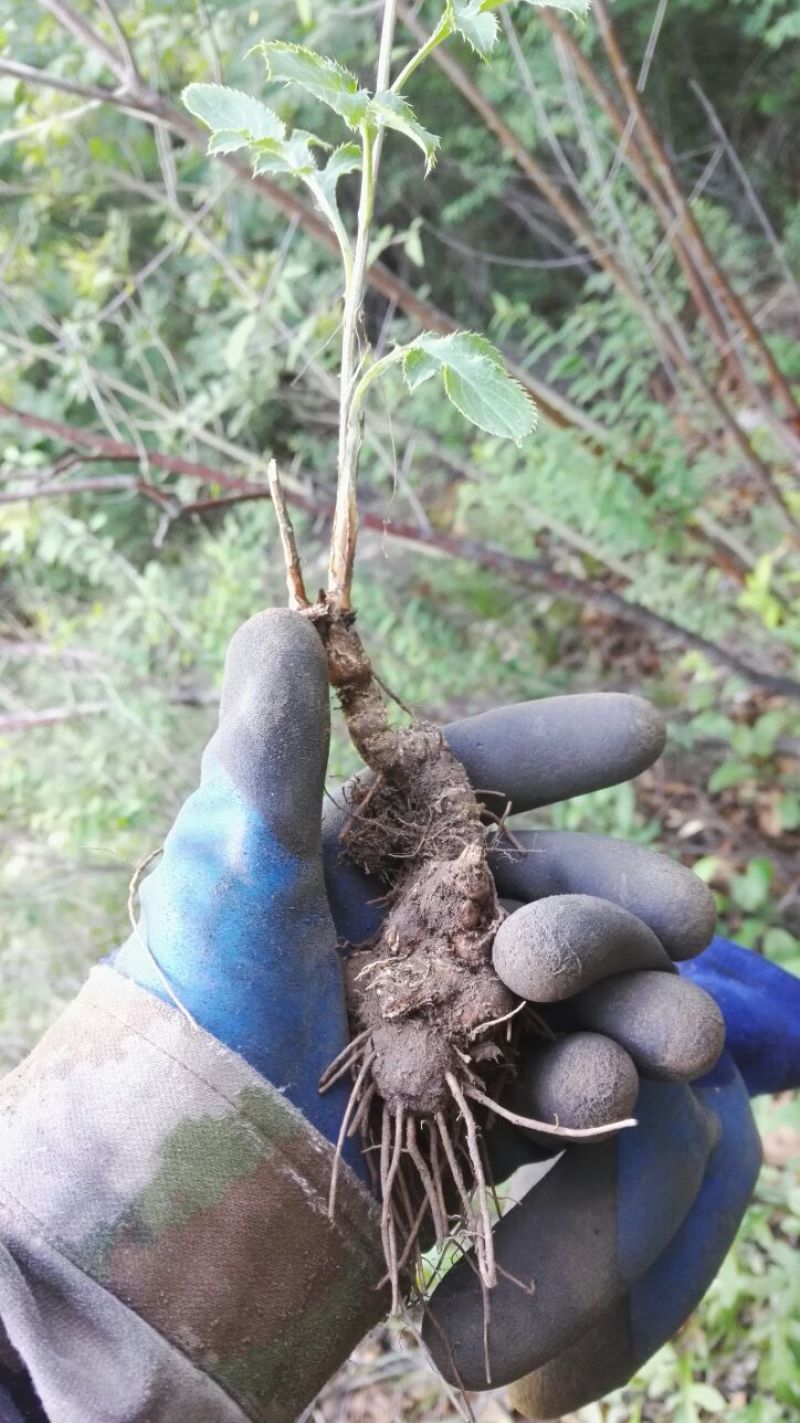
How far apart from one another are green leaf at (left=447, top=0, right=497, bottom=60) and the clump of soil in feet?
2.40

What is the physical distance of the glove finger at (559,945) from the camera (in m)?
1.02

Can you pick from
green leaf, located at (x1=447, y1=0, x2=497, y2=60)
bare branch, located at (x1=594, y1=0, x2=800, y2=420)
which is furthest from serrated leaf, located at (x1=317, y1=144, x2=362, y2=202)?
bare branch, located at (x1=594, y1=0, x2=800, y2=420)

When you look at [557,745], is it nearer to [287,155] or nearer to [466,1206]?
[466,1206]

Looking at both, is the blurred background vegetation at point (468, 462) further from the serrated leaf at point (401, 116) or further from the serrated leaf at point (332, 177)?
the serrated leaf at point (401, 116)

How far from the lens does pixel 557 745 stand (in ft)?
4.40

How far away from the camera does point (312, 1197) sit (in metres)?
1.06

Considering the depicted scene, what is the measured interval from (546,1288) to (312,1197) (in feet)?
1.09

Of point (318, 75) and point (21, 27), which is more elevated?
point (21, 27)

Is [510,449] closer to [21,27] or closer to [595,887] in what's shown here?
[595,887]

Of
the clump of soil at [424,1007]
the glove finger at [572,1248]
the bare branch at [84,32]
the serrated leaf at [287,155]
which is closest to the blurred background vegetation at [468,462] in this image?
the bare branch at [84,32]

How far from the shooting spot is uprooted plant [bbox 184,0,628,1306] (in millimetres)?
1091

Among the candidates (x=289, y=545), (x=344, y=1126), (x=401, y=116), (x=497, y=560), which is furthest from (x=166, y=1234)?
(x=497, y=560)

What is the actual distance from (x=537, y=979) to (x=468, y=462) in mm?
2893

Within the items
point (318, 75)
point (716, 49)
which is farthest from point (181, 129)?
point (716, 49)
